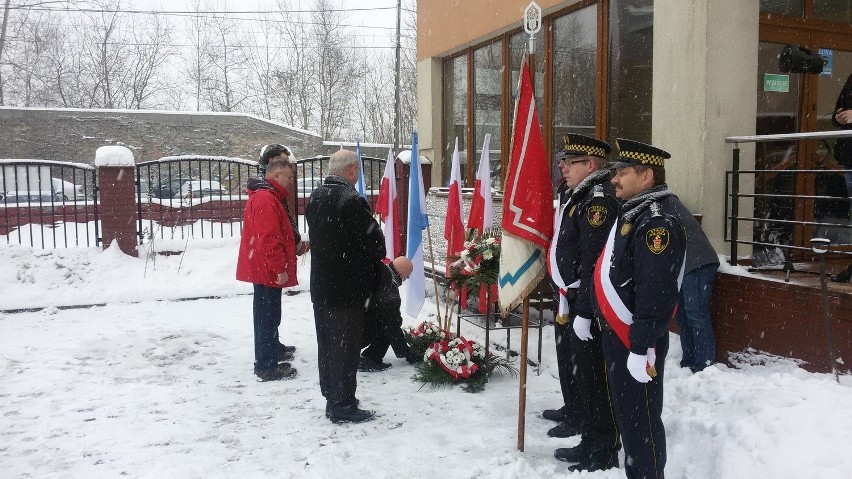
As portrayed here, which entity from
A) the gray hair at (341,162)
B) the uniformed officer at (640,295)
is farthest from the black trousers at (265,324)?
the uniformed officer at (640,295)

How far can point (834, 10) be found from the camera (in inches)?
259

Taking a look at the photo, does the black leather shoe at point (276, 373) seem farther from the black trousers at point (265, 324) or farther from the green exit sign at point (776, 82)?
the green exit sign at point (776, 82)

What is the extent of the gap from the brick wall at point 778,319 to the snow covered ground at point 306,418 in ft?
0.54

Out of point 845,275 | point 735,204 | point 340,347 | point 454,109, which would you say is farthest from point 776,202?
point 454,109

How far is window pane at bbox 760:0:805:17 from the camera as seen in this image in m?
6.14

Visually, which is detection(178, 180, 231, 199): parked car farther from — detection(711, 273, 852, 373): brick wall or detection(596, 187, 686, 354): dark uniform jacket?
detection(596, 187, 686, 354): dark uniform jacket

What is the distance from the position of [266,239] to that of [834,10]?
6.24 metres

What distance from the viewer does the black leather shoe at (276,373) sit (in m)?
5.83

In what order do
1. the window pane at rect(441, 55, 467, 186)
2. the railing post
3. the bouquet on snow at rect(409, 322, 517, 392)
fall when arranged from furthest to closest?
the window pane at rect(441, 55, 467, 186) < the bouquet on snow at rect(409, 322, 517, 392) < the railing post

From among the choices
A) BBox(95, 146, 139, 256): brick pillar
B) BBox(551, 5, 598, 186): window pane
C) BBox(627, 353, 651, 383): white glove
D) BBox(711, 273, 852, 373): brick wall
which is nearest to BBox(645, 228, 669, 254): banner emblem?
BBox(627, 353, 651, 383): white glove

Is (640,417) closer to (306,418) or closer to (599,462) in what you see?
(599,462)

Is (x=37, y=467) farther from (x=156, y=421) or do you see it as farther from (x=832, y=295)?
(x=832, y=295)

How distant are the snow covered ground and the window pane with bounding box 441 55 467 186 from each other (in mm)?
4379

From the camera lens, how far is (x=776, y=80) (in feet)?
20.6
